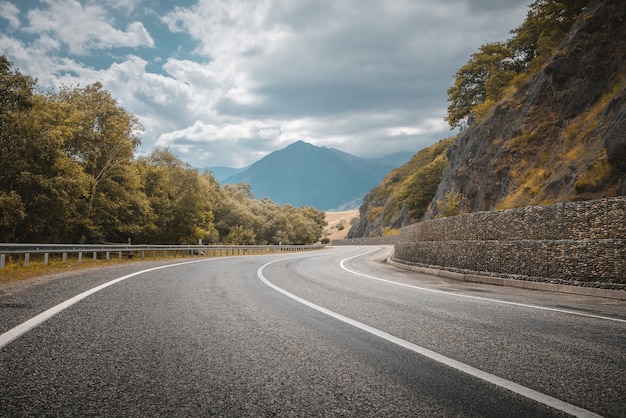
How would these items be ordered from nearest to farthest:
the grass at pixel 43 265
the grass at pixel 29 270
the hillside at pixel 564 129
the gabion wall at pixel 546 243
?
the gabion wall at pixel 546 243, the grass at pixel 29 270, the grass at pixel 43 265, the hillside at pixel 564 129

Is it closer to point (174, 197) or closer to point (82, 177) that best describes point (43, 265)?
point (82, 177)

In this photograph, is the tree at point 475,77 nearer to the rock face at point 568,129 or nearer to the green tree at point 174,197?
the rock face at point 568,129

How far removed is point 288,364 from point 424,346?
5.02 feet

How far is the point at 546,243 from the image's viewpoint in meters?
11.7

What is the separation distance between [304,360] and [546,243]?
34.6ft

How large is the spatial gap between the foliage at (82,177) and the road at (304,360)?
1996 centimetres

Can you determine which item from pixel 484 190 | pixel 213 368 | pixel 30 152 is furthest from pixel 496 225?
pixel 30 152

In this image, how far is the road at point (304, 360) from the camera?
261 cm

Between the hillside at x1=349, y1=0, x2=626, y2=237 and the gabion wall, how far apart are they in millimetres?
4349

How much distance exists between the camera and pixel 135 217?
1401 inches

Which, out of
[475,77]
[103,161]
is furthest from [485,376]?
[475,77]

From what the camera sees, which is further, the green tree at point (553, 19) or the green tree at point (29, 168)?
the green tree at point (553, 19)

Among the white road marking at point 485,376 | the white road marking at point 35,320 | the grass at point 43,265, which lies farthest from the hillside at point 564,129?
the grass at point 43,265

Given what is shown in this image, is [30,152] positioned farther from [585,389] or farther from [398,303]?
[585,389]
